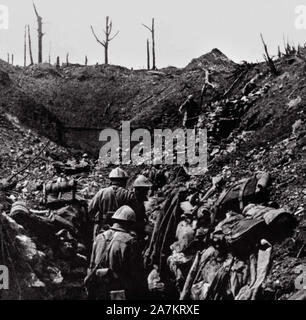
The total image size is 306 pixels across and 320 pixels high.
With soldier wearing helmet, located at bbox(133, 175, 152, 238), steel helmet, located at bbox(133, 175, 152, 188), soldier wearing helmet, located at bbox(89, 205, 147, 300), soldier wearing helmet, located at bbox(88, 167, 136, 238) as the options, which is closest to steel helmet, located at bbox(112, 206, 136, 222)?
soldier wearing helmet, located at bbox(89, 205, 147, 300)

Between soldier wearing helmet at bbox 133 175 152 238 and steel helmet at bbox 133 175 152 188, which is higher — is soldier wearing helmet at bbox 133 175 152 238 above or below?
below

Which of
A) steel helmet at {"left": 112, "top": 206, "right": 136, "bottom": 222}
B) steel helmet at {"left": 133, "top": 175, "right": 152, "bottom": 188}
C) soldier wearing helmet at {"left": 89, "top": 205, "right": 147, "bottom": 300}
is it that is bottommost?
soldier wearing helmet at {"left": 89, "top": 205, "right": 147, "bottom": 300}

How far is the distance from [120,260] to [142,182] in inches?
129

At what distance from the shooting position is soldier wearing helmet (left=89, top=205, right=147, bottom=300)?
990 centimetres

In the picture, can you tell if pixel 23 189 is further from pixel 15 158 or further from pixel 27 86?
pixel 27 86

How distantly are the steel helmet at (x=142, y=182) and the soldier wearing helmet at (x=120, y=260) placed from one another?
7.26ft

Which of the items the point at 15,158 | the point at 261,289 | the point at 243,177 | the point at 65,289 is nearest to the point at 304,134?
the point at 243,177

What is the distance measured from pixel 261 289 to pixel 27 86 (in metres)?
16.0

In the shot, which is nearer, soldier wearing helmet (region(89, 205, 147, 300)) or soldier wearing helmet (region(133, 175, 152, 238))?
soldier wearing helmet (region(89, 205, 147, 300))

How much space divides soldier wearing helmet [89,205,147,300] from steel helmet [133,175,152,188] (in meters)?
2.21

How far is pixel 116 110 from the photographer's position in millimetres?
20922

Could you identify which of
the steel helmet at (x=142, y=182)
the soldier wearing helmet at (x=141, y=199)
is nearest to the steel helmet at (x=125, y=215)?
the soldier wearing helmet at (x=141, y=199)

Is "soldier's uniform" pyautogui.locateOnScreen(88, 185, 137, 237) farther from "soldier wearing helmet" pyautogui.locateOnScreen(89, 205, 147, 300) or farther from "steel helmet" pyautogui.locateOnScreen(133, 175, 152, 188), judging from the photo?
"soldier wearing helmet" pyautogui.locateOnScreen(89, 205, 147, 300)

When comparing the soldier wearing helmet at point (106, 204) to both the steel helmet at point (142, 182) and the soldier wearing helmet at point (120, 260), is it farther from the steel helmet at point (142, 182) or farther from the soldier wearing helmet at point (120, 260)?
the soldier wearing helmet at point (120, 260)
